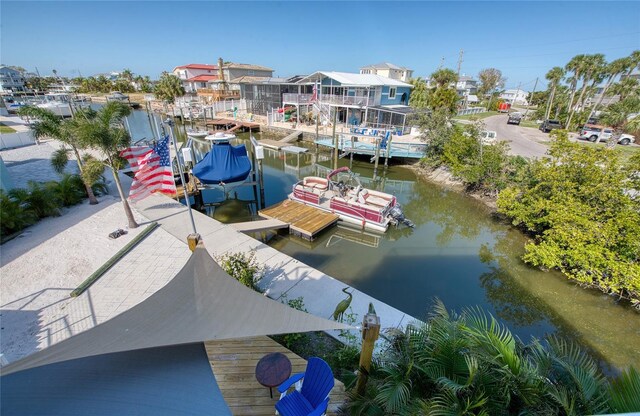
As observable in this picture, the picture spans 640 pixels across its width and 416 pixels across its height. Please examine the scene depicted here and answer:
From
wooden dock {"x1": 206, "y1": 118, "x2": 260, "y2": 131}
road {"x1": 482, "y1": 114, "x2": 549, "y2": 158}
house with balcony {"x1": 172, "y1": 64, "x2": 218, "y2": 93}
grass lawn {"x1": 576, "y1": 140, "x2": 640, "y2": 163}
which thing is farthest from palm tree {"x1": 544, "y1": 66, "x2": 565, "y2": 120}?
house with balcony {"x1": 172, "y1": 64, "x2": 218, "y2": 93}

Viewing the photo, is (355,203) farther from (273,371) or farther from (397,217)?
(273,371)

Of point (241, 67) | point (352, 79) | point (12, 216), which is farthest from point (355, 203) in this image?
point (241, 67)

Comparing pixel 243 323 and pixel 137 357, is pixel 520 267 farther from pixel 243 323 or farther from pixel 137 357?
pixel 137 357

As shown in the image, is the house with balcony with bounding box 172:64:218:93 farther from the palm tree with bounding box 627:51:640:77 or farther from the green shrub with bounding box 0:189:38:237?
the palm tree with bounding box 627:51:640:77

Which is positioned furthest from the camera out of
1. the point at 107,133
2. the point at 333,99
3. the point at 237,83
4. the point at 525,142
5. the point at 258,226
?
the point at 237,83

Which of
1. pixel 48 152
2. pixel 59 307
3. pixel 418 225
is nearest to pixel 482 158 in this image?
pixel 418 225

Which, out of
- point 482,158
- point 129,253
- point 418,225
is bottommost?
point 418,225
